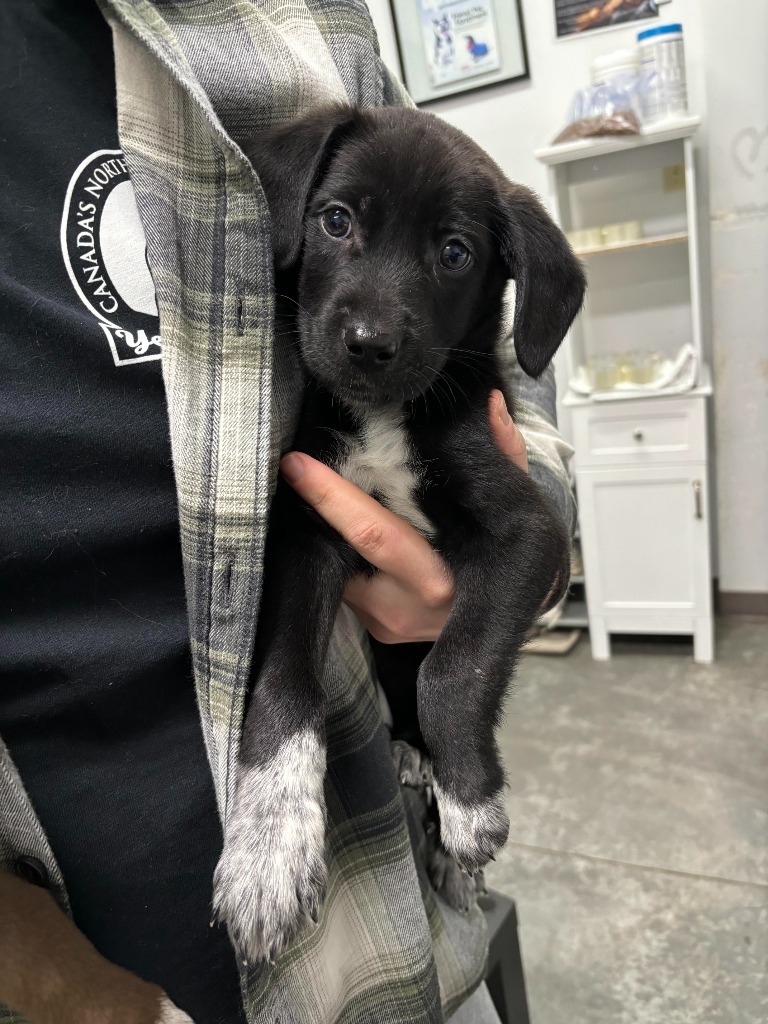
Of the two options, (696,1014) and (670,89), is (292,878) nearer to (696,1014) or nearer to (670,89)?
(696,1014)

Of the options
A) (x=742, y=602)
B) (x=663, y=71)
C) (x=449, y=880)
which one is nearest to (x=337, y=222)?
(x=449, y=880)

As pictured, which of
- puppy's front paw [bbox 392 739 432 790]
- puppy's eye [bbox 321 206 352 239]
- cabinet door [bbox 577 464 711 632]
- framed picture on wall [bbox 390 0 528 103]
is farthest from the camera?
framed picture on wall [bbox 390 0 528 103]

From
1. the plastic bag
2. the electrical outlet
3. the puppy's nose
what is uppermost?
the plastic bag

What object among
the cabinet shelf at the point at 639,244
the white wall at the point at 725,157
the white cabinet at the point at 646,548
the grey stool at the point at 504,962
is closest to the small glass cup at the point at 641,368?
the white cabinet at the point at 646,548

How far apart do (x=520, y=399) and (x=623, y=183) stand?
282 cm

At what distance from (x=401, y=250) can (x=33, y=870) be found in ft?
2.98

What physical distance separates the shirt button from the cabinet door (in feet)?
10.5

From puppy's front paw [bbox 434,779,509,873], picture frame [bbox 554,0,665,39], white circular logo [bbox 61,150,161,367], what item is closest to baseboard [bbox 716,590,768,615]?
picture frame [bbox 554,0,665,39]

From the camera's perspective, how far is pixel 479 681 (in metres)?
1.00

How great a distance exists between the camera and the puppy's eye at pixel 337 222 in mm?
1141

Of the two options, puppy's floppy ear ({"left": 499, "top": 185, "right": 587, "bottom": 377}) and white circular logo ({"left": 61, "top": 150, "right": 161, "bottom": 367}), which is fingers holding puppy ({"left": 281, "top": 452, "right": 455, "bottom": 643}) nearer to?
white circular logo ({"left": 61, "top": 150, "right": 161, "bottom": 367})

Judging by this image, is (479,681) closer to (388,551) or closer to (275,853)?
(388,551)

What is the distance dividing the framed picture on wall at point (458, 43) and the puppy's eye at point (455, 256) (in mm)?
3190

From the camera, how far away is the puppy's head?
1.06 metres
